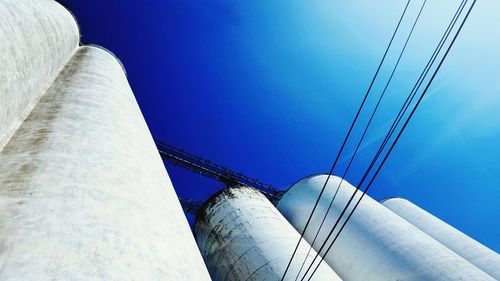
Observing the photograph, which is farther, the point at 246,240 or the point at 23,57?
the point at 246,240

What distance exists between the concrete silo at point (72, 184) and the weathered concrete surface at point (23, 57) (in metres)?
0.02

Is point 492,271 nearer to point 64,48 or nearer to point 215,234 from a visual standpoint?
point 215,234

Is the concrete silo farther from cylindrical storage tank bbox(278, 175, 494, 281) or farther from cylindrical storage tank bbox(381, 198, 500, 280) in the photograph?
cylindrical storage tank bbox(381, 198, 500, 280)

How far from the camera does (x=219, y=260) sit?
9695 mm

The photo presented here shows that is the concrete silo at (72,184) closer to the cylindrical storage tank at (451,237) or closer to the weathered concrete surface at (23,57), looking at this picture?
the weathered concrete surface at (23,57)

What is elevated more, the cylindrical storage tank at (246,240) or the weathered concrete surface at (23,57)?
the weathered concrete surface at (23,57)

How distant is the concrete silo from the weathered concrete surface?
0.06ft

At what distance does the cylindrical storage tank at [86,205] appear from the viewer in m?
2.55

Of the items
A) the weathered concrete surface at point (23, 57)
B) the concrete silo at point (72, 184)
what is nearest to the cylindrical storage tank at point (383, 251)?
the concrete silo at point (72, 184)

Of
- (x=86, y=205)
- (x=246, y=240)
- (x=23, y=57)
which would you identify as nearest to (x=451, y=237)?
(x=246, y=240)

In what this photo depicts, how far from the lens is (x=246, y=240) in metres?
9.21

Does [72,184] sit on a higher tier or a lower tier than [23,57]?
lower

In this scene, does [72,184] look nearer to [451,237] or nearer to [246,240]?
[246,240]

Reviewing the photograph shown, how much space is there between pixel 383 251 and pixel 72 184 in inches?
314
